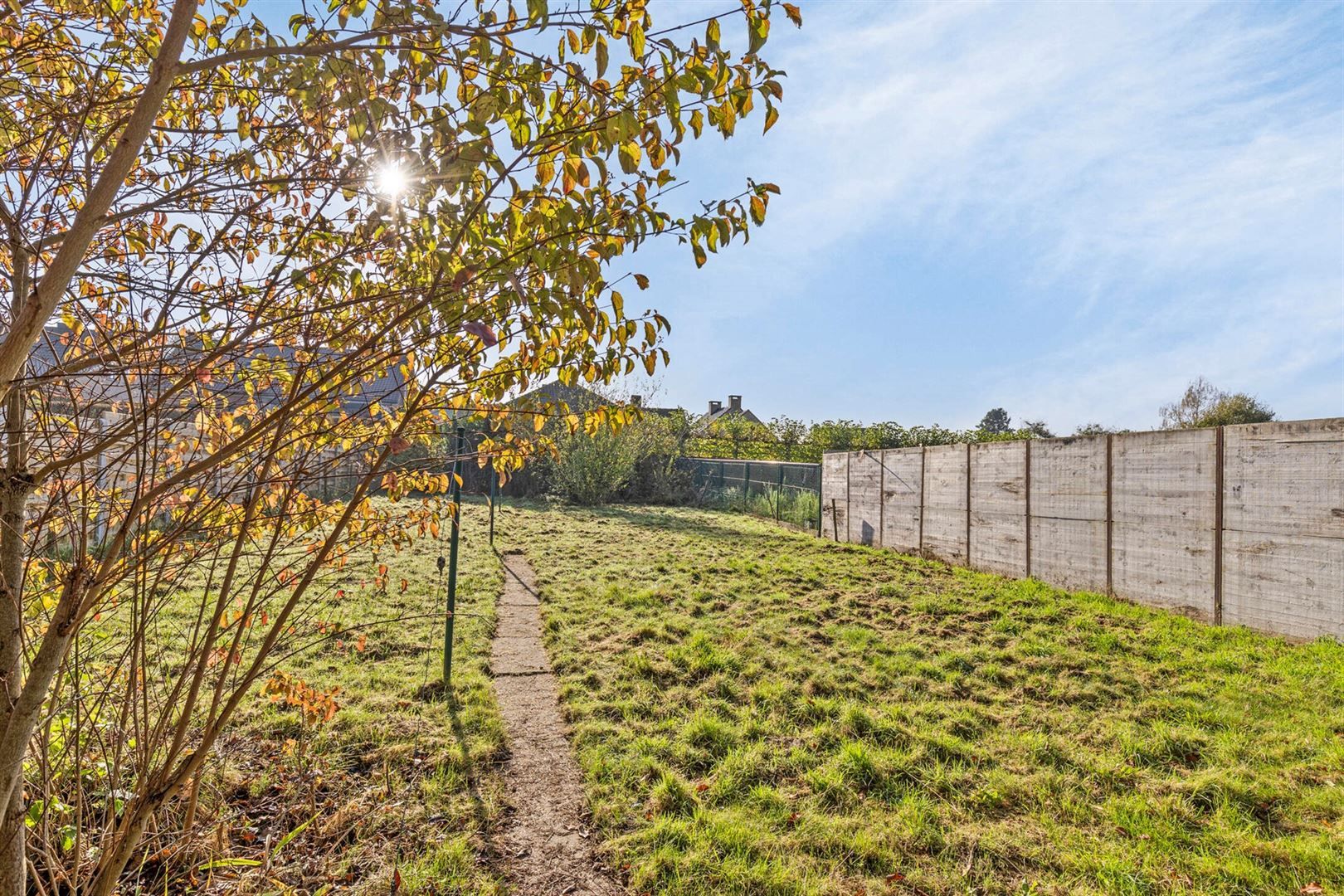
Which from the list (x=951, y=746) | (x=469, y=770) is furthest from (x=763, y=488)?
(x=469, y=770)

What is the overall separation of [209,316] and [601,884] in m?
2.34

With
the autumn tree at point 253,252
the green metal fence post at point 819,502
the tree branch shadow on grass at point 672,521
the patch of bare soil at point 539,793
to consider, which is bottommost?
the patch of bare soil at point 539,793

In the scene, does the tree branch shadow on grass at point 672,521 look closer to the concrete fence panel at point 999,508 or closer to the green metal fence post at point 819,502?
the green metal fence post at point 819,502

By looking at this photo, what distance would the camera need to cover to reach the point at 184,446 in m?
2.30

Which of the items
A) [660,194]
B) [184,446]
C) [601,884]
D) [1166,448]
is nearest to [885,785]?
[601,884]

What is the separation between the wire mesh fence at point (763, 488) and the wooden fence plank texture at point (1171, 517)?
12.7 ft

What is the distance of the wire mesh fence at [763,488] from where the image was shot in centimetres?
1327

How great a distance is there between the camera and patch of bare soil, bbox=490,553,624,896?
252 cm

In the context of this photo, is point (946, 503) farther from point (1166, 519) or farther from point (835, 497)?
point (1166, 519)

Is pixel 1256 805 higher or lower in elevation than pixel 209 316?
lower

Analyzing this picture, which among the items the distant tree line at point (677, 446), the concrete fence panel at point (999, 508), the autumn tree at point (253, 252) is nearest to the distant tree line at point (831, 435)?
the distant tree line at point (677, 446)

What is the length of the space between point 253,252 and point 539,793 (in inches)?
99.8

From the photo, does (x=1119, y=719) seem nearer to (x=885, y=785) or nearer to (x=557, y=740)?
(x=885, y=785)

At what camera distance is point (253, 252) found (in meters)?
2.08
